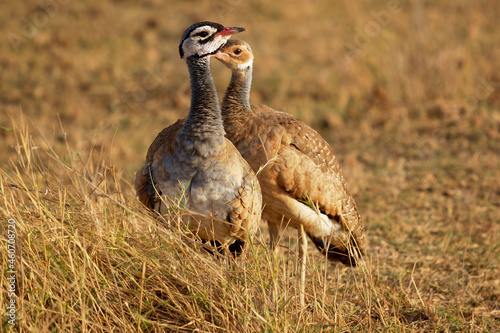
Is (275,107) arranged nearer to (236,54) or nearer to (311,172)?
(236,54)

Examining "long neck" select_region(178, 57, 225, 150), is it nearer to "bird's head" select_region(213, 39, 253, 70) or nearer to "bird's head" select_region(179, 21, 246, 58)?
"bird's head" select_region(179, 21, 246, 58)

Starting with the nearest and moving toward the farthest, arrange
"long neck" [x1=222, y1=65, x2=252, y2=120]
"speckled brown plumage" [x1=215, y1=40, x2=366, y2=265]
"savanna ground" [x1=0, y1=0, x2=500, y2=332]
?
1. "savanna ground" [x1=0, y1=0, x2=500, y2=332]
2. "speckled brown plumage" [x1=215, y1=40, x2=366, y2=265]
3. "long neck" [x1=222, y1=65, x2=252, y2=120]

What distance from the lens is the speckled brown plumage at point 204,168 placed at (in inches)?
137

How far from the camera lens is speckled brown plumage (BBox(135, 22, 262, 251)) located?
3.48 meters

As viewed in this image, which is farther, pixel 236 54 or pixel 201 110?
pixel 236 54

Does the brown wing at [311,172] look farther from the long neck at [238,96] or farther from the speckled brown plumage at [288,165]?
the long neck at [238,96]

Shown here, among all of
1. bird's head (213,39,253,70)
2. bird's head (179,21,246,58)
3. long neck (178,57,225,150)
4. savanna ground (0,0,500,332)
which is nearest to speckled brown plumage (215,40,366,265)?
bird's head (213,39,253,70)

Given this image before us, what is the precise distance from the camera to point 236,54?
447 centimetres

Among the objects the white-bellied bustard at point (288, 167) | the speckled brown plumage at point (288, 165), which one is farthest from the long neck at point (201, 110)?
the white-bellied bustard at point (288, 167)

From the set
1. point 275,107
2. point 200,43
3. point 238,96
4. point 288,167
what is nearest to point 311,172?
point 288,167

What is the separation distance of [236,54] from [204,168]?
1335 millimetres

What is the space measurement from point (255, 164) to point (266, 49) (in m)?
6.94

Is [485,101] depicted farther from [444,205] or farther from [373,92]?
[444,205]

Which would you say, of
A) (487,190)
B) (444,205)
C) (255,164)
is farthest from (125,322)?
(487,190)
